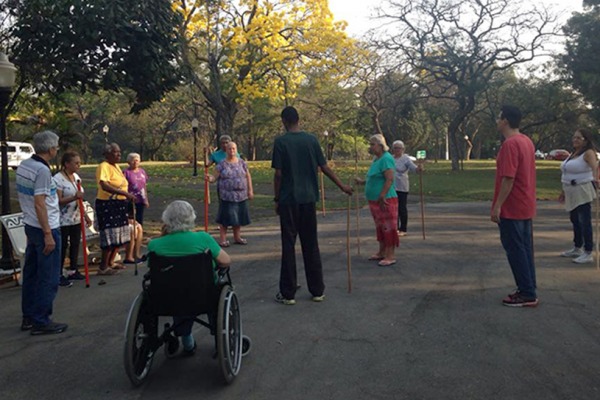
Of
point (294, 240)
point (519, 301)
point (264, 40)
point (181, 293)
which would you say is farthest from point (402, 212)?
point (264, 40)

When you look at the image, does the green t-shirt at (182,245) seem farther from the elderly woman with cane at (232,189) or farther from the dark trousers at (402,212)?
the dark trousers at (402,212)

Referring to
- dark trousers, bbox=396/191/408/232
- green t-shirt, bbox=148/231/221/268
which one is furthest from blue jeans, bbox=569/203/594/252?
green t-shirt, bbox=148/231/221/268

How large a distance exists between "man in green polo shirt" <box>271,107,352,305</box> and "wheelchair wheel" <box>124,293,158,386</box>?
2.00 metres

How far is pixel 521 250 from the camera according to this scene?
18.3 ft

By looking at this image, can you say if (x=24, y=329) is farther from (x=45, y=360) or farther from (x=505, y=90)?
(x=505, y=90)

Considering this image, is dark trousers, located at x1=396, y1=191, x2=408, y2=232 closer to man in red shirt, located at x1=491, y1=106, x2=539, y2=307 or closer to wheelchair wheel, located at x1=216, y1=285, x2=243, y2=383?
man in red shirt, located at x1=491, y1=106, x2=539, y2=307

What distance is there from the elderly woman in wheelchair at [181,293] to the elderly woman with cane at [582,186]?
5.68 m

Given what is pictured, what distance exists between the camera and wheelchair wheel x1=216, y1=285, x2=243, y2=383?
3.74 metres

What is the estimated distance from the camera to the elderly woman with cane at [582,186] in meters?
7.54

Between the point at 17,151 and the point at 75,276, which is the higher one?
the point at 17,151

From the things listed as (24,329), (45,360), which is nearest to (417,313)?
(45,360)

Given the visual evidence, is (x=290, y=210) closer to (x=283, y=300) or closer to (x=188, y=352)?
(x=283, y=300)

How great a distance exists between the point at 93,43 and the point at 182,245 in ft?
20.1

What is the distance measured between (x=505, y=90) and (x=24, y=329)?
145 ft
